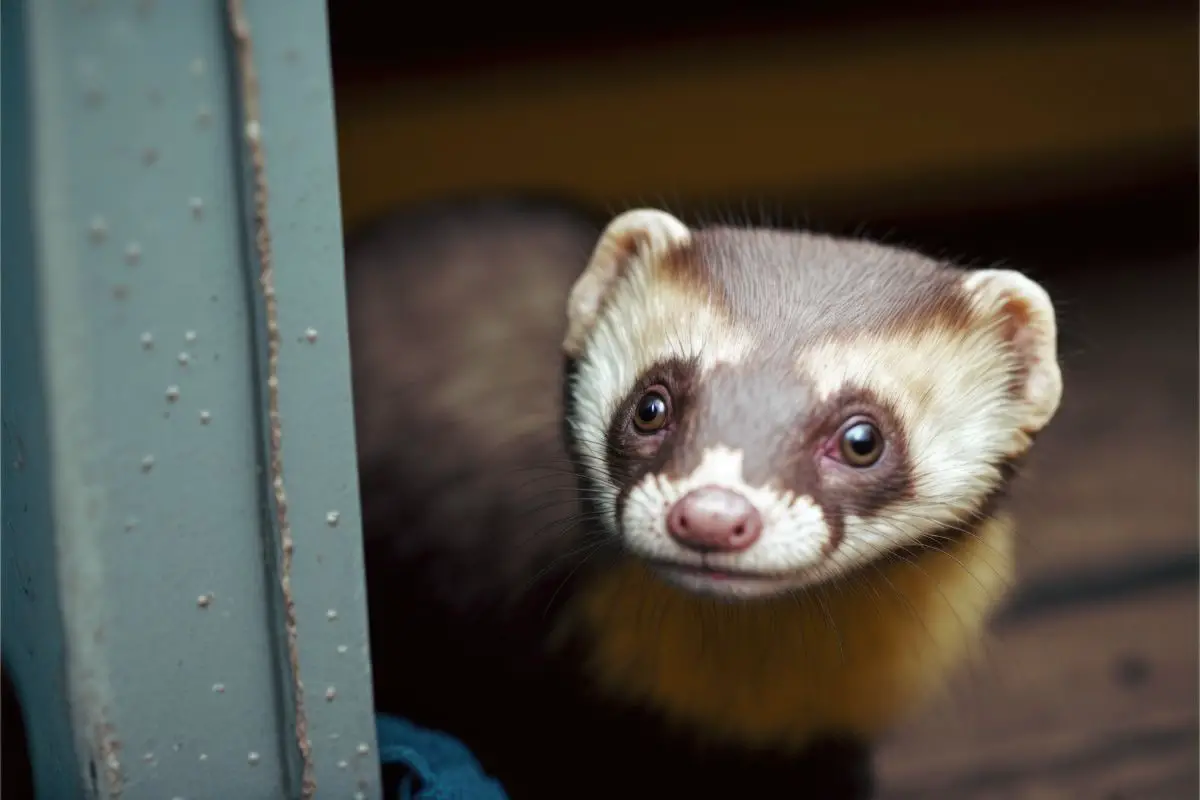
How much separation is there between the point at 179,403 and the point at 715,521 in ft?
2.04

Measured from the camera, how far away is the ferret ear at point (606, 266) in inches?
78.2

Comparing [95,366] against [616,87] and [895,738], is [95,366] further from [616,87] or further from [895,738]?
[616,87]

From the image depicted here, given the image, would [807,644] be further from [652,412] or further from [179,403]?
[179,403]

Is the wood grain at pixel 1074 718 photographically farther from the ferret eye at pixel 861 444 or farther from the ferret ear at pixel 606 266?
the ferret ear at pixel 606 266

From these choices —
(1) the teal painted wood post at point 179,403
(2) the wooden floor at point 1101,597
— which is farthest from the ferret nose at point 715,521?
(2) the wooden floor at point 1101,597

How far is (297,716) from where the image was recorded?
1544 mm

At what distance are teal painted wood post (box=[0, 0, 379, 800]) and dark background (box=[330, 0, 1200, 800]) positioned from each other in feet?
8.05

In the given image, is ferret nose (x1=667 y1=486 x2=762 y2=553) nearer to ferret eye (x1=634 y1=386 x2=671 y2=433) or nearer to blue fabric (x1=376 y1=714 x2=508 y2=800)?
ferret eye (x1=634 y1=386 x2=671 y2=433)

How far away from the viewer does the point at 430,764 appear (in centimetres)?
187

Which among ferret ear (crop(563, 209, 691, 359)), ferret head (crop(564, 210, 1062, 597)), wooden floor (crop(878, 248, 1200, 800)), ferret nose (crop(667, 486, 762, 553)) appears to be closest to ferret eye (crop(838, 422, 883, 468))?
ferret head (crop(564, 210, 1062, 597))

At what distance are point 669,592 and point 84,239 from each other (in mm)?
1048

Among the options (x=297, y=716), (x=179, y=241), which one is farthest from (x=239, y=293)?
(x=297, y=716)

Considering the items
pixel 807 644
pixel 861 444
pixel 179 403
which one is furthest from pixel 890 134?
pixel 179 403

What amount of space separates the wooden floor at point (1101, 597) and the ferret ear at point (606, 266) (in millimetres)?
854
